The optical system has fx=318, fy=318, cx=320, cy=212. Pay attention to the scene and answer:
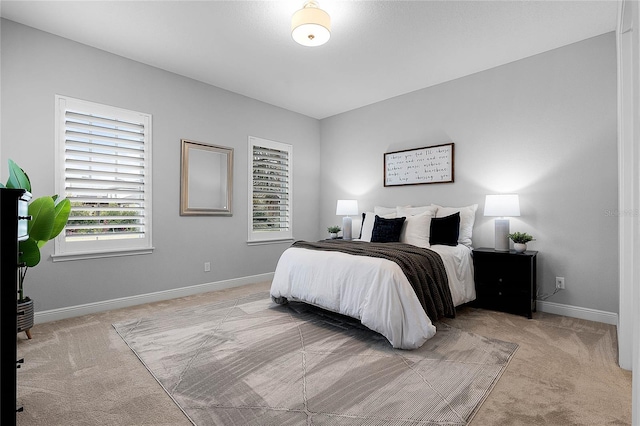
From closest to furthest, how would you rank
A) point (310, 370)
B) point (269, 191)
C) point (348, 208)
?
point (310, 370), point (348, 208), point (269, 191)

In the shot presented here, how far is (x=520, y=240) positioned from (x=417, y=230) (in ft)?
3.36

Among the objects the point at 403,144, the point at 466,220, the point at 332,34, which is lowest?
the point at 466,220

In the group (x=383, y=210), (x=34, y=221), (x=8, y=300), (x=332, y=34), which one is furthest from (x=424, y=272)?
(x=34, y=221)

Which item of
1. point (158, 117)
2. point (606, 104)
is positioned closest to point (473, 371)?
point (606, 104)

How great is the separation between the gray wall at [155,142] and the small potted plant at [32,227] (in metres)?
0.57

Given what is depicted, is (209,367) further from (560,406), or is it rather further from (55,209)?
(560,406)

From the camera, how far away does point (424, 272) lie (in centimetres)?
269

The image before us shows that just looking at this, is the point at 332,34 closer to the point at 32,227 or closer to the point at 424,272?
the point at 424,272

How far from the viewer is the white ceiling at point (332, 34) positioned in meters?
2.67

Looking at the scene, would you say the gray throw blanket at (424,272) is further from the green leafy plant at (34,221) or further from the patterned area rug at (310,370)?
the green leafy plant at (34,221)

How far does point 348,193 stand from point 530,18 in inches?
126

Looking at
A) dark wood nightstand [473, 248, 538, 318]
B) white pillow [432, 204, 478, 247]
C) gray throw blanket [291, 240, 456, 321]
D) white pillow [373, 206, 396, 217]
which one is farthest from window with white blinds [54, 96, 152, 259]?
dark wood nightstand [473, 248, 538, 318]

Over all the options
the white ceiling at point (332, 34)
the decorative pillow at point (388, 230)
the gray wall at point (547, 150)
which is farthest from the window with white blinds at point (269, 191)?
the gray wall at point (547, 150)

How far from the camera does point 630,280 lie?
6.81 feet
